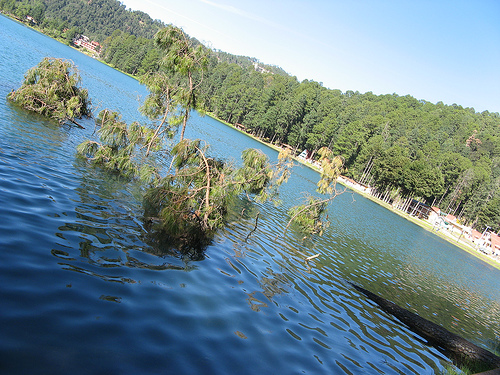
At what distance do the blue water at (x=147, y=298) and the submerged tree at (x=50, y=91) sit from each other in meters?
3.00

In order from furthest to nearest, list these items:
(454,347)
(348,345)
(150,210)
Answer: (150,210), (454,347), (348,345)

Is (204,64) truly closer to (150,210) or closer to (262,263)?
(150,210)

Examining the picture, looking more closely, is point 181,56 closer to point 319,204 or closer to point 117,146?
point 117,146

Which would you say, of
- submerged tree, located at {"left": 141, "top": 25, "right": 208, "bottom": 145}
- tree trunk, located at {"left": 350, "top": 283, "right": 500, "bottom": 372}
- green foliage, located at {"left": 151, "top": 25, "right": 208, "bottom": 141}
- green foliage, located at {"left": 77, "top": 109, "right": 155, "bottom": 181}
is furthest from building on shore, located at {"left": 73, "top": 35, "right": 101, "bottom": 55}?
tree trunk, located at {"left": 350, "top": 283, "right": 500, "bottom": 372}

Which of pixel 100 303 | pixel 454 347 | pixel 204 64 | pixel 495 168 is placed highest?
pixel 495 168

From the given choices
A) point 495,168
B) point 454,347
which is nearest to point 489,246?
point 495,168

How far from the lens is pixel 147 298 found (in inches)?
319

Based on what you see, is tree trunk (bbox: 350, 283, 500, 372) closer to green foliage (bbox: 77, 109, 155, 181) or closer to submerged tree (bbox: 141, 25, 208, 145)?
submerged tree (bbox: 141, 25, 208, 145)

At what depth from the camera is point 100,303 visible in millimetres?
7094

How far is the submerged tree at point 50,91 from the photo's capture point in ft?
71.9

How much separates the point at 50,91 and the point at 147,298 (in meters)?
20.2

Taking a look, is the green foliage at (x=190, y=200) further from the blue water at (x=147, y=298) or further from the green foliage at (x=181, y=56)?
the green foliage at (x=181, y=56)

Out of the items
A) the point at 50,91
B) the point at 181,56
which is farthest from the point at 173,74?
the point at 50,91

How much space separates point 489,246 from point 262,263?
96.6 meters
